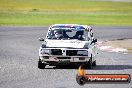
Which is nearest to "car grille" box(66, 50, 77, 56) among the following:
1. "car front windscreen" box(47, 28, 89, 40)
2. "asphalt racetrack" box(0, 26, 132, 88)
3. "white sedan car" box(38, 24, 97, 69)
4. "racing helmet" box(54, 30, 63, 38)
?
"white sedan car" box(38, 24, 97, 69)

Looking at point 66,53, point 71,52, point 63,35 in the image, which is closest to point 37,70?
point 66,53

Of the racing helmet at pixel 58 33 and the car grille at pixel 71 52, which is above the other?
the racing helmet at pixel 58 33

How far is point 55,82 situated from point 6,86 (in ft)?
5.33

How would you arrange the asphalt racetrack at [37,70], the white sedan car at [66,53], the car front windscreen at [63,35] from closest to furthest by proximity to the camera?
1. the asphalt racetrack at [37,70]
2. the white sedan car at [66,53]
3. the car front windscreen at [63,35]

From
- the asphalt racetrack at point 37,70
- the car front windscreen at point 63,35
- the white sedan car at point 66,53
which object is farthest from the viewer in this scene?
the car front windscreen at point 63,35

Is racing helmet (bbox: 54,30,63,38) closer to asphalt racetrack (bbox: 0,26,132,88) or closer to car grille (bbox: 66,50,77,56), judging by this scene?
asphalt racetrack (bbox: 0,26,132,88)

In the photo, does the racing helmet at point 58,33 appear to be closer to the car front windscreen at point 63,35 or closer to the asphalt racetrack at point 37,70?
the car front windscreen at point 63,35

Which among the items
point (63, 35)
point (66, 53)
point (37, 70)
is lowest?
point (37, 70)

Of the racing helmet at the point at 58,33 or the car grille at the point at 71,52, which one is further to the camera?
the racing helmet at the point at 58,33

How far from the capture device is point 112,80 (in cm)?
1089

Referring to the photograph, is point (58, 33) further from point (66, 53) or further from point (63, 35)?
point (66, 53)

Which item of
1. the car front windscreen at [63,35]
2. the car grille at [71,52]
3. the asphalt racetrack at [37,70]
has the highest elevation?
the car front windscreen at [63,35]

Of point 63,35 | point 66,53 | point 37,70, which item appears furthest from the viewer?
point 63,35

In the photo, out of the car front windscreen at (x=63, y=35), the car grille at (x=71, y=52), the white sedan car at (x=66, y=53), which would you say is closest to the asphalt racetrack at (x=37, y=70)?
the white sedan car at (x=66, y=53)
